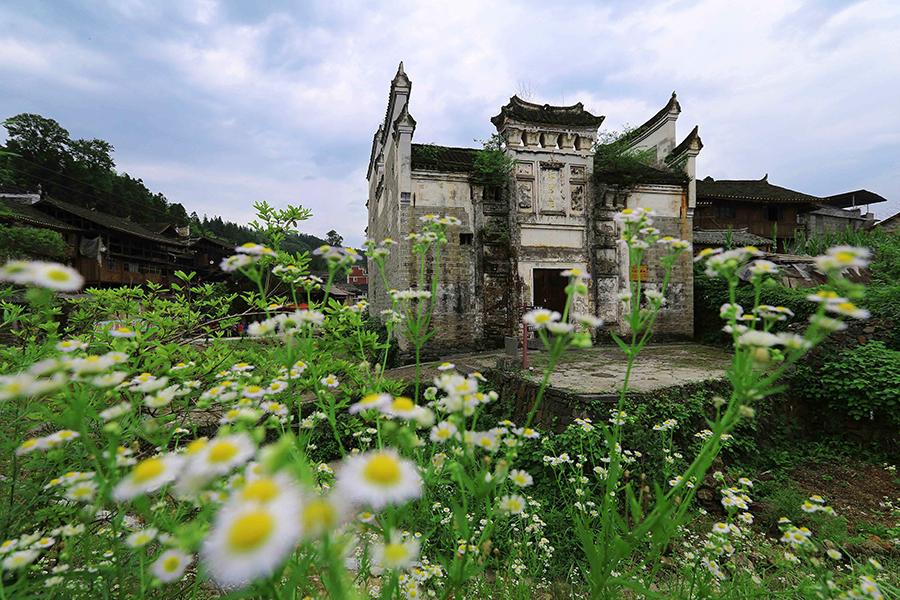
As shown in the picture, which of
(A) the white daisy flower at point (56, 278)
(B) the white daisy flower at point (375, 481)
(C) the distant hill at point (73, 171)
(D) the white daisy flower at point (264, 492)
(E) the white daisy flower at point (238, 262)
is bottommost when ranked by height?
(B) the white daisy flower at point (375, 481)

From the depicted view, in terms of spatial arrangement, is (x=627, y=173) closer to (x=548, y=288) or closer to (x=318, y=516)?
(x=548, y=288)

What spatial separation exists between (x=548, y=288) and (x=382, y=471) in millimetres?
9924

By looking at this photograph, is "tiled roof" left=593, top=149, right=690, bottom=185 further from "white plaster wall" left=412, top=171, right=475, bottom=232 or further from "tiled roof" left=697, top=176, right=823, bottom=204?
"tiled roof" left=697, top=176, right=823, bottom=204

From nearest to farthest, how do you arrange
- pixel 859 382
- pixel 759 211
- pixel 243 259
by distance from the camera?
pixel 243 259, pixel 859 382, pixel 759 211

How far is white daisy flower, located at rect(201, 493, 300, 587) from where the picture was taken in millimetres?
542

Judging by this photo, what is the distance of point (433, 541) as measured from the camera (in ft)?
11.0

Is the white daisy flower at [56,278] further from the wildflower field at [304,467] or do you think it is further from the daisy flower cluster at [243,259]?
the daisy flower cluster at [243,259]

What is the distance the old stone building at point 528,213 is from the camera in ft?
31.6

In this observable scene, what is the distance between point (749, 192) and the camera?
19.4m

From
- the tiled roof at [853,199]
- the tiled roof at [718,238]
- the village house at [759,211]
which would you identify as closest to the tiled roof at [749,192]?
the village house at [759,211]

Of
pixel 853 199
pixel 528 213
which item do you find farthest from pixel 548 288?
pixel 853 199

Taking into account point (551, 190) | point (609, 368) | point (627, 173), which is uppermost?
point (627, 173)

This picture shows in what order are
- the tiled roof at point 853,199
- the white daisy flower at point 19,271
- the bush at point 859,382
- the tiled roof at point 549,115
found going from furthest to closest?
the tiled roof at point 853,199 → the tiled roof at point 549,115 → the bush at point 859,382 → the white daisy flower at point 19,271

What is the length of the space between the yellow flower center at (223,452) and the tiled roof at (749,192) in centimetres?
2159
